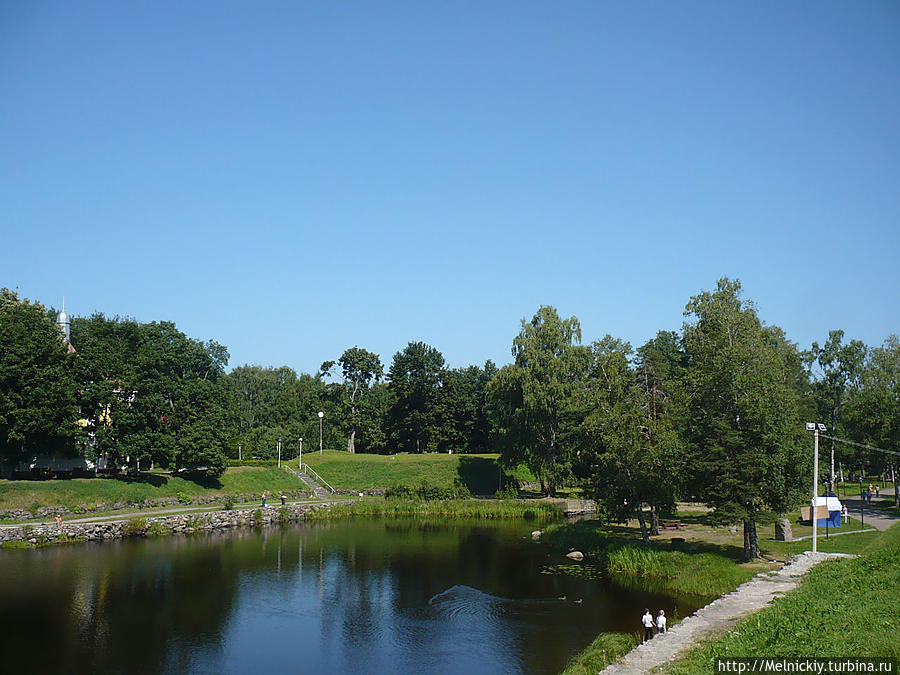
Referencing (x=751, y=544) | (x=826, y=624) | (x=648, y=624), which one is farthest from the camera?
(x=751, y=544)

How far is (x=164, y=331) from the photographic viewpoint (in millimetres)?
87812

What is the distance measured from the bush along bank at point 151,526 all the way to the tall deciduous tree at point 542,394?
19964mm

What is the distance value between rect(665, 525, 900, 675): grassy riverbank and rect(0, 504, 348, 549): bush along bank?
4107 cm

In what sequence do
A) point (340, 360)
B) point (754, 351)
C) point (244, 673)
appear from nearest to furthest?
point (244, 673) → point (754, 351) → point (340, 360)

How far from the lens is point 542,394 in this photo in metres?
64.0

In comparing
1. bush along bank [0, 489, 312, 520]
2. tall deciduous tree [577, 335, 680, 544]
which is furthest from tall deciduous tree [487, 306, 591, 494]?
bush along bank [0, 489, 312, 520]

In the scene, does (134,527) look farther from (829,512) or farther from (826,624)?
(829,512)

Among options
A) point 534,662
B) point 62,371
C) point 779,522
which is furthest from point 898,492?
point 62,371

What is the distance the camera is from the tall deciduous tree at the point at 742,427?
3319 cm

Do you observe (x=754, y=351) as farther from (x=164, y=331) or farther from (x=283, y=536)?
(x=164, y=331)

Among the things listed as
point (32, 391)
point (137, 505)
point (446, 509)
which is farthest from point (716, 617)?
point (32, 391)

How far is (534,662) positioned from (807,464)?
69.8 ft

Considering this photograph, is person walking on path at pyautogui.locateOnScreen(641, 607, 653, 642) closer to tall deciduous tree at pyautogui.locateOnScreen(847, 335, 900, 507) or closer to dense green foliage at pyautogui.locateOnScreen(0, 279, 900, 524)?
dense green foliage at pyautogui.locateOnScreen(0, 279, 900, 524)

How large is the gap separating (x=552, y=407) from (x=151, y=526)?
36353mm
